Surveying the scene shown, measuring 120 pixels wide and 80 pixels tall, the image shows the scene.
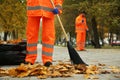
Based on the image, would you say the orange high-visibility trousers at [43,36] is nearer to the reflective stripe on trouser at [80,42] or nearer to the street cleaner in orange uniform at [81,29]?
the street cleaner in orange uniform at [81,29]

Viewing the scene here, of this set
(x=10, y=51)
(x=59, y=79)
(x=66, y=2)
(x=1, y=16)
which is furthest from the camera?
(x=66, y=2)

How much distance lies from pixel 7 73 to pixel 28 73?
447mm

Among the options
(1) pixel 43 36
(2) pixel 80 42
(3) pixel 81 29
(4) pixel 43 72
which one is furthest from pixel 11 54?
(3) pixel 81 29

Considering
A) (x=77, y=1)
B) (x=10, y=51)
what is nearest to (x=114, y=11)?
(x=77, y=1)

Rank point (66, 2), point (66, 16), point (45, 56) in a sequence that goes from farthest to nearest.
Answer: point (66, 16) < point (66, 2) < point (45, 56)

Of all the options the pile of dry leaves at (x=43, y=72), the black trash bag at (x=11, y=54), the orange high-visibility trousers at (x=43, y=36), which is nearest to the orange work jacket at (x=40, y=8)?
the orange high-visibility trousers at (x=43, y=36)

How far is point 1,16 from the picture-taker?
69.6 feet

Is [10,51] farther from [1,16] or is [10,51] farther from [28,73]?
[1,16]

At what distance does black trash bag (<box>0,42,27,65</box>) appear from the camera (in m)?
10.1

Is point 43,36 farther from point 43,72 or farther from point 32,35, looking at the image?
point 43,72

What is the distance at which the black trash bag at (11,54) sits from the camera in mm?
10102

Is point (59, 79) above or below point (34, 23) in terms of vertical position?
below

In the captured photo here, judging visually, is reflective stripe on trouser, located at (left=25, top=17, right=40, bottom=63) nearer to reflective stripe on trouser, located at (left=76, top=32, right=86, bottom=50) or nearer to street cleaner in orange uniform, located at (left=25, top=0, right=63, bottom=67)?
street cleaner in orange uniform, located at (left=25, top=0, right=63, bottom=67)

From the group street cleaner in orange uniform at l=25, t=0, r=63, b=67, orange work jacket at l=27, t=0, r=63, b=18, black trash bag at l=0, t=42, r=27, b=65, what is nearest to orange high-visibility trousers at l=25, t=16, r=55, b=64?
street cleaner in orange uniform at l=25, t=0, r=63, b=67
